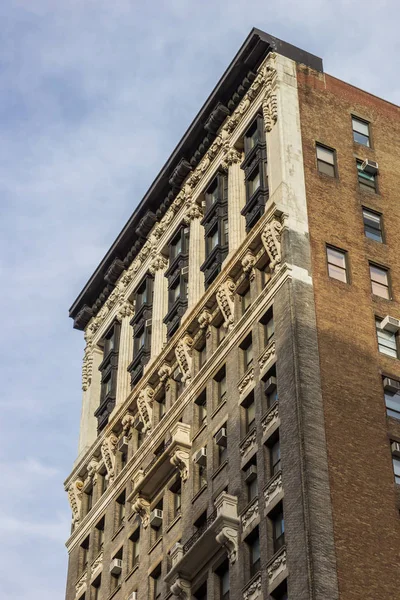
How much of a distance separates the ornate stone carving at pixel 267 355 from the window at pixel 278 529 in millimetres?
8376

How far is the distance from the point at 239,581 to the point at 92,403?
2963 cm

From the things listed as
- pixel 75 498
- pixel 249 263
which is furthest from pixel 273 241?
pixel 75 498

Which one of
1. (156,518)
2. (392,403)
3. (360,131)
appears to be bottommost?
(156,518)

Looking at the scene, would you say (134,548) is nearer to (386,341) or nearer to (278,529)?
(278,529)

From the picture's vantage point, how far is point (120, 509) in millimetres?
73250

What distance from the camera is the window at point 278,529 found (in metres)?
54.6

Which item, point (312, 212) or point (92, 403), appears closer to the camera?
point (312, 212)

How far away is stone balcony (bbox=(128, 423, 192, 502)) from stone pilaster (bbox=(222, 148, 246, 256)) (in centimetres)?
977

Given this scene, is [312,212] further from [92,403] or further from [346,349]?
[92,403]

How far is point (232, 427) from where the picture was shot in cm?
6250

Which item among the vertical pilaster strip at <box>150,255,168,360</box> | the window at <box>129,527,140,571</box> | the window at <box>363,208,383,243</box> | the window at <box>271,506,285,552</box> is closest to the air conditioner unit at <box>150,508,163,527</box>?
the window at <box>129,527,140,571</box>

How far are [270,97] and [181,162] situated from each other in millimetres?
9814

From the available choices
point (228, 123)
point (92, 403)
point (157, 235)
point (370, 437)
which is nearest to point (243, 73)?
point (228, 123)

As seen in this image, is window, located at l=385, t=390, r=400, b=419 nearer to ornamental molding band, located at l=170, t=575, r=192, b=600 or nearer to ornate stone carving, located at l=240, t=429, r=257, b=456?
ornate stone carving, located at l=240, t=429, r=257, b=456
